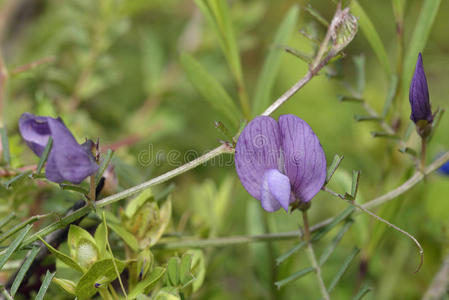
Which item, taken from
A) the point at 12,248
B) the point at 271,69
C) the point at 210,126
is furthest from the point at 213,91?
the point at 210,126

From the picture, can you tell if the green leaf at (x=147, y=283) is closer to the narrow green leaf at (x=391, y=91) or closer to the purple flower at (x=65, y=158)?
the purple flower at (x=65, y=158)

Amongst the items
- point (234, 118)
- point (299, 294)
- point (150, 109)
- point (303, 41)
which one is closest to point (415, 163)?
point (234, 118)

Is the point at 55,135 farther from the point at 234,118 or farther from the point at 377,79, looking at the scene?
the point at 377,79

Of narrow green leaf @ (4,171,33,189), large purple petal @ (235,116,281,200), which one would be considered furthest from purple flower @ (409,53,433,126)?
narrow green leaf @ (4,171,33,189)

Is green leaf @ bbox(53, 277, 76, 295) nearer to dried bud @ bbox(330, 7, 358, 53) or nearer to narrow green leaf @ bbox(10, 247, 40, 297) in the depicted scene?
narrow green leaf @ bbox(10, 247, 40, 297)

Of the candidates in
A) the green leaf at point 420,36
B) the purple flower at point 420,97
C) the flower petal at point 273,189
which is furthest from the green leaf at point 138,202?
the green leaf at point 420,36

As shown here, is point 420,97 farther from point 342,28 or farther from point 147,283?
point 147,283
